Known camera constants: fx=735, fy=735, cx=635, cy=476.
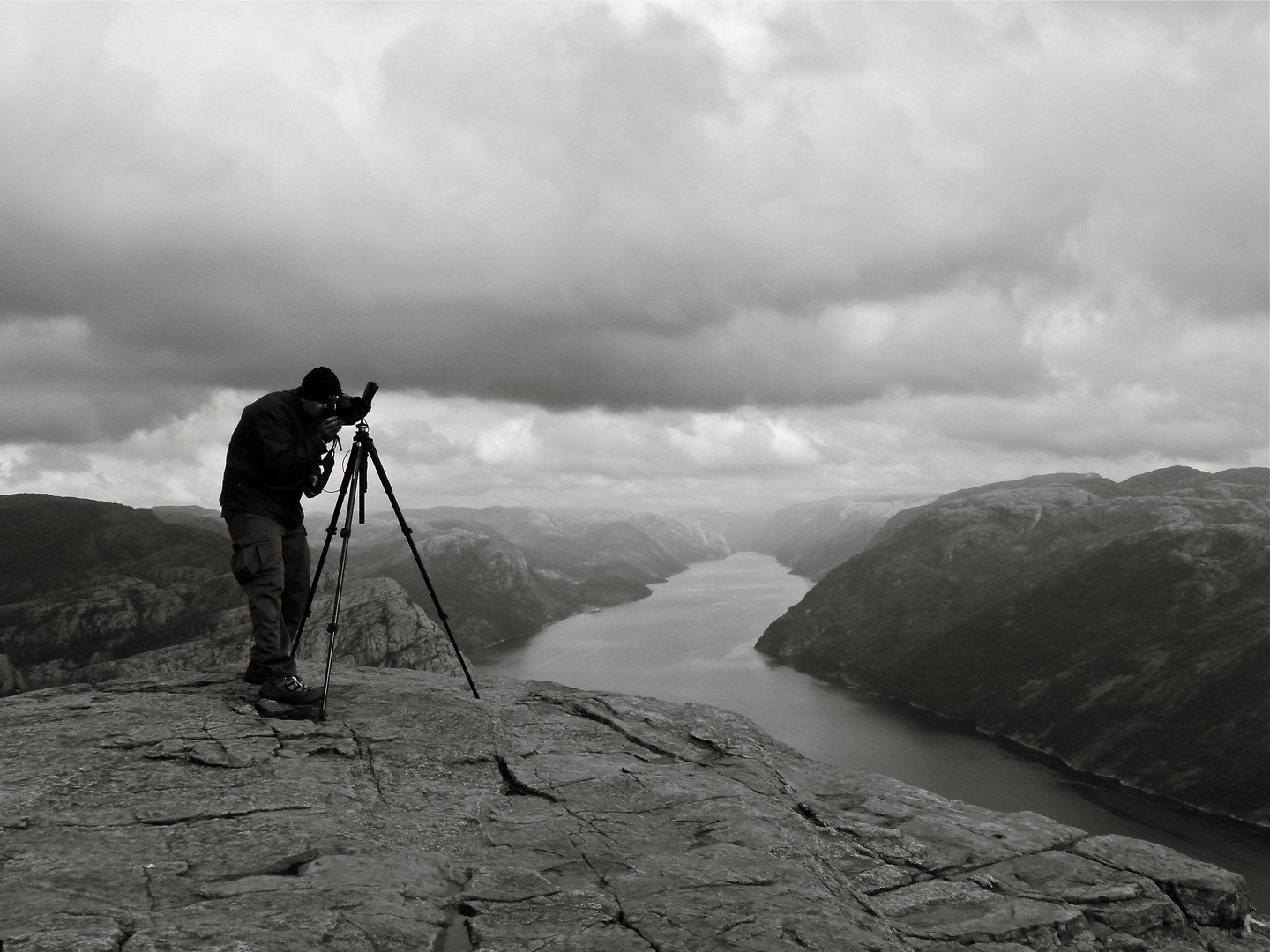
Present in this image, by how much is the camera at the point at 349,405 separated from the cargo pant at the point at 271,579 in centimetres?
181

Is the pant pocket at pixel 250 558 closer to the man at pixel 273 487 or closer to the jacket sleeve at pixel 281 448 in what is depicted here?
the man at pixel 273 487

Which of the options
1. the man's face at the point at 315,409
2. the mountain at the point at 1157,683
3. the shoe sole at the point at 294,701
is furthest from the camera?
the mountain at the point at 1157,683

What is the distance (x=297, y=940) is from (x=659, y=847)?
3.92m

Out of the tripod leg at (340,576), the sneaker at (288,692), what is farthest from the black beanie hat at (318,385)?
the sneaker at (288,692)

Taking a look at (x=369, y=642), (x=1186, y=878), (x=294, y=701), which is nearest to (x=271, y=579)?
(x=294, y=701)

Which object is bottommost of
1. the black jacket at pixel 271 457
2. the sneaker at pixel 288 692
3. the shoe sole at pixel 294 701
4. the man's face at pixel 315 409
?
the shoe sole at pixel 294 701

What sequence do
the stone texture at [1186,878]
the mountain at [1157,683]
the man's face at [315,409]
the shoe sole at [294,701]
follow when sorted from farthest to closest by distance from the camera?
the mountain at [1157,683] < the shoe sole at [294,701] < the man's face at [315,409] < the stone texture at [1186,878]

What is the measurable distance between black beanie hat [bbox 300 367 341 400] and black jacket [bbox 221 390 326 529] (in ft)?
0.81

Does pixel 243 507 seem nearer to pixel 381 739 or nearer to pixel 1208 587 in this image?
pixel 381 739

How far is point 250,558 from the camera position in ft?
34.1

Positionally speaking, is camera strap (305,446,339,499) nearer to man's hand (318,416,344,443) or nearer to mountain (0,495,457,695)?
man's hand (318,416,344,443)

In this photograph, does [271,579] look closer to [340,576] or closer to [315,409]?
[340,576]

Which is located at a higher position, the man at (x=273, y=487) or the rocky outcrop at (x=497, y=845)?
the man at (x=273, y=487)

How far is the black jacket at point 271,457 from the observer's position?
10289 millimetres
